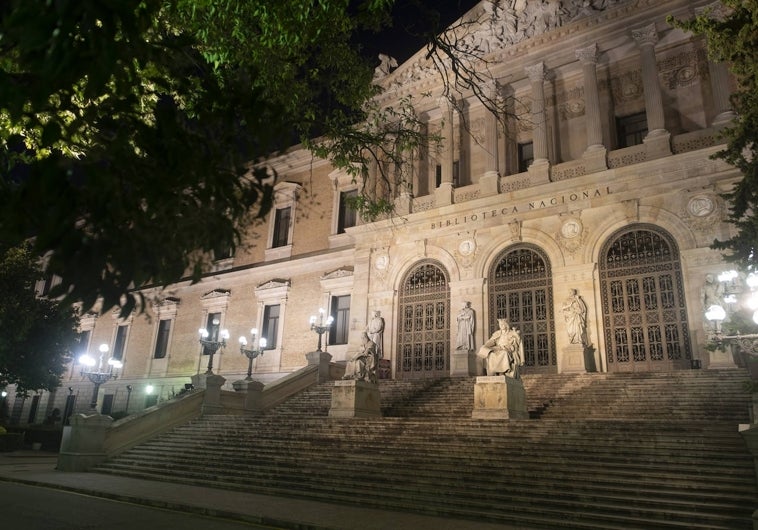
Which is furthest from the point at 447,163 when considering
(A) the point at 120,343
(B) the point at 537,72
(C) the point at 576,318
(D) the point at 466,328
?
(A) the point at 120,343

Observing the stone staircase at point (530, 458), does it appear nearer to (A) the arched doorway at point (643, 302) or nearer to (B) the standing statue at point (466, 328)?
(A) the arched doorway at point (643, 302)

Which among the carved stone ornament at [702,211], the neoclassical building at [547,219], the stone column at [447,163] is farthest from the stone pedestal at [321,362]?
the carved stone ornament at [702,211]

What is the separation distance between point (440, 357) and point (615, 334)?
603cm

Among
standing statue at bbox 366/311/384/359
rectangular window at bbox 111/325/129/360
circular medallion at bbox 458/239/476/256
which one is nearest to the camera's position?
circular medallion at bbox 458/239/476/256

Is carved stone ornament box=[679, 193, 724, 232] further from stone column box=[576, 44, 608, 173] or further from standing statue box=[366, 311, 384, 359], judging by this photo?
standing statue box=[366, 311, 384, 359]

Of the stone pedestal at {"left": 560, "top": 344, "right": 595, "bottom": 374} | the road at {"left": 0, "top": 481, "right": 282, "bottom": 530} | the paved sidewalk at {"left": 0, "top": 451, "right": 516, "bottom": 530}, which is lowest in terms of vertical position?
the road at {"left": 0, "top": 481, "right": 282, "bottom": 530}

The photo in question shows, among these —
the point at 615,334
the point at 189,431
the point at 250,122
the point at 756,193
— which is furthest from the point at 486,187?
the point at 250,122

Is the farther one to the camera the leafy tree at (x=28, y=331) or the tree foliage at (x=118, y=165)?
the leafy tree at (x=28, y=331)

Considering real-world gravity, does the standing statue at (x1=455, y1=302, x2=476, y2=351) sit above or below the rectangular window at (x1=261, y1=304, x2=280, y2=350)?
below

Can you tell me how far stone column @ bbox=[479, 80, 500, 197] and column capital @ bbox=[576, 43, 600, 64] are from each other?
314 centimetres

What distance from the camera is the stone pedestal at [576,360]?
16.3m

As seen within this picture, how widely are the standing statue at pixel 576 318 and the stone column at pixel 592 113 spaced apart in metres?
4.51

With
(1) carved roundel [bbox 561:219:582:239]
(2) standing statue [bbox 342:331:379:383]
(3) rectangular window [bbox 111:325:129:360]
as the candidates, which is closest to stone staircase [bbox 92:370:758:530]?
(2) standing statue [bbox 342:331:379:383]

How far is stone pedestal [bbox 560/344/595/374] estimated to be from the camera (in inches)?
642
